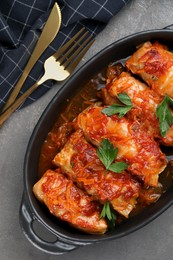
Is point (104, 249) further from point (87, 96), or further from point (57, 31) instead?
point (57, 31)

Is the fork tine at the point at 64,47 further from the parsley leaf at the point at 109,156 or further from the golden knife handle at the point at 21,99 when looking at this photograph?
the parsley leaf at the point at 109,156

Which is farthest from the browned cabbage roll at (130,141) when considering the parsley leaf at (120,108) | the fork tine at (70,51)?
the fork tine at (70,51)

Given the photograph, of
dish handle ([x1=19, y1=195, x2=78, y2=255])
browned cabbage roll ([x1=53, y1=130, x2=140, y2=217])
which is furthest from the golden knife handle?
dish handle ([x1=19, y1=195, x2=78, y2=255])

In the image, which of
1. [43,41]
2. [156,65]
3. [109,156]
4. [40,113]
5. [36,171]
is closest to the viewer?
[109,156]

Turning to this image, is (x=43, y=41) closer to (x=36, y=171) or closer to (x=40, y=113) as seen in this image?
(x=40, y=113)

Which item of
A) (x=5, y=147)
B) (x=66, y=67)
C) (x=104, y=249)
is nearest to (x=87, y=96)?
(x=66, y=67)

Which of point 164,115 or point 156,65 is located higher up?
point 156,65

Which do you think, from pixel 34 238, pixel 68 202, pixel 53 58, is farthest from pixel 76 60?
pixel 34 238

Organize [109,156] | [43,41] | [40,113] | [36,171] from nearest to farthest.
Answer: [109,156] → [36,171] → [43,41] → [40,113]
